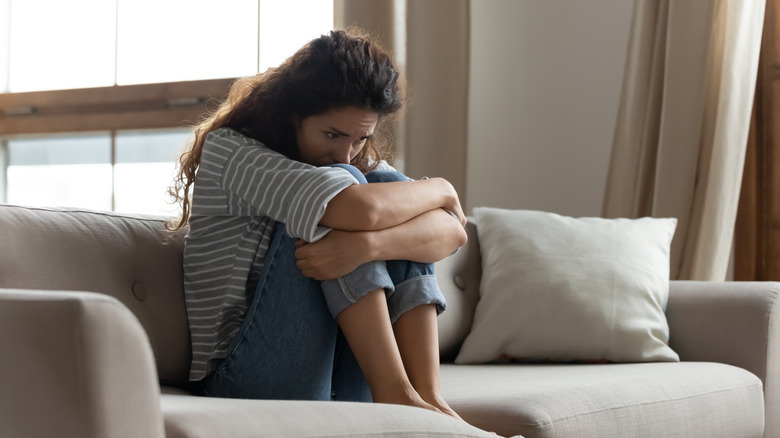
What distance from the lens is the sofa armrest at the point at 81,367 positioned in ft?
2.75

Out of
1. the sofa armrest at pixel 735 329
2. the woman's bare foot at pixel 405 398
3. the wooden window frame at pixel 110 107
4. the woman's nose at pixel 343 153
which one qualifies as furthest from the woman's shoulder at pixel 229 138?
the wooden window frame at pixel 110 107

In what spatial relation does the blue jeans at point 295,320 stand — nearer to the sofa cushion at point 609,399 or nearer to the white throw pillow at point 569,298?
the sofa cushion at point 609,399

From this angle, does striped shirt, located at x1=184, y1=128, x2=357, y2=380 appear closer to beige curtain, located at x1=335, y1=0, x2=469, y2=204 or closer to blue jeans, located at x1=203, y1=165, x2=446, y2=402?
blue jeans, located at x1=203, y1=165, x2=446, y2=402

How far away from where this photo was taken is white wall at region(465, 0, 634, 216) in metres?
3.09

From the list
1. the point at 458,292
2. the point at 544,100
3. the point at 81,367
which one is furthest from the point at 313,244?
the point at 544,100

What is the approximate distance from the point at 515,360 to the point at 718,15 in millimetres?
1414

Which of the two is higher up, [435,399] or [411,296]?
[411,296]

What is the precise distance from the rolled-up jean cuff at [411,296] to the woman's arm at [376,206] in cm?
9

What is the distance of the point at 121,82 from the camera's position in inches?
149

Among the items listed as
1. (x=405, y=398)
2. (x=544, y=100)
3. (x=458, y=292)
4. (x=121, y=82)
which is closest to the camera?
(x=405, y=398)

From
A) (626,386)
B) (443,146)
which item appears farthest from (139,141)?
(626,386)

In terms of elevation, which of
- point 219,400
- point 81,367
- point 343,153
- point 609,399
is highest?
point 343,153

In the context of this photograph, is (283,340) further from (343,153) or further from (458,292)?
(458,292)

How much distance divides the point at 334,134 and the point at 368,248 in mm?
288
